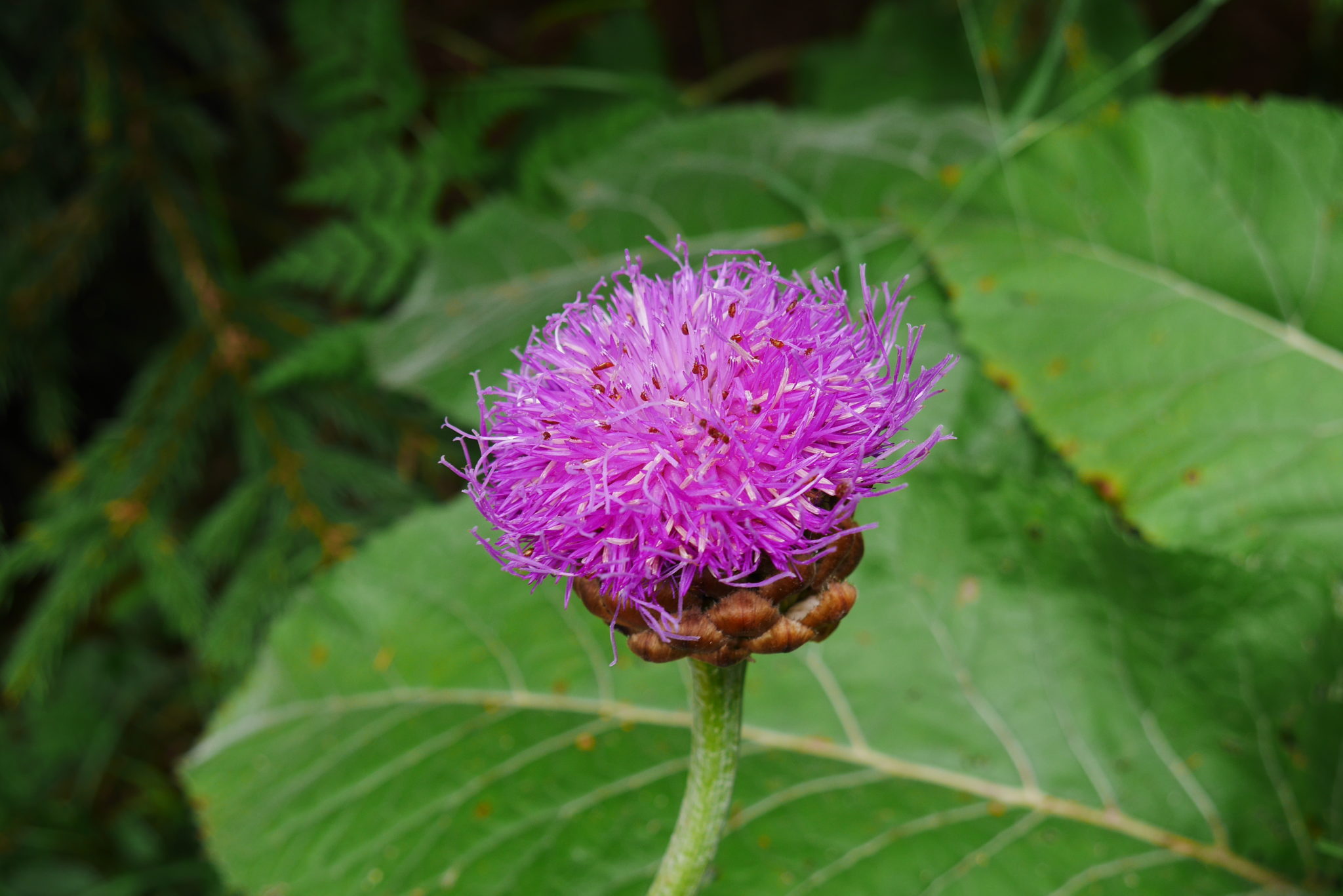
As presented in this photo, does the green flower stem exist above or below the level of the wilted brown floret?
below

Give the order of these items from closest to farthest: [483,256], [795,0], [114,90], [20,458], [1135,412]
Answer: [1135,412] < [483,256] < [114,90] < [20,458] < [795,0]

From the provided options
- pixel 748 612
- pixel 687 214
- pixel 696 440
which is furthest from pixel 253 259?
pixel 748 612

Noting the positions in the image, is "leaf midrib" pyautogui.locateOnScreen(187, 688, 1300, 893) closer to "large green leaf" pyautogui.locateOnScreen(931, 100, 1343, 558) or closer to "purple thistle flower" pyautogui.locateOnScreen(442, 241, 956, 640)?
"large green leaf" pyautogui.locateOnScreen(931, 100, 1343, 558)

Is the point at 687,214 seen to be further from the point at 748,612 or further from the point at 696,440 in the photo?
the point at 748,612

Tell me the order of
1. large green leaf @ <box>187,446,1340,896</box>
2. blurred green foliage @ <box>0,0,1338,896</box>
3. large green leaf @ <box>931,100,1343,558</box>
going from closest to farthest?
large green leaf @ <box>187,446,1340,896</box>, large green leaf @ <box>931,100,1343,558</box>, blurred green foliage @ <box>0,0,1338,896</box>

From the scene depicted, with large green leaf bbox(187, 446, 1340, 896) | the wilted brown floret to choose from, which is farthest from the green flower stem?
large green leaf bbox(187, 446, 1340, 896)

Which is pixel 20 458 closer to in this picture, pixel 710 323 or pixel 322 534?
pixel 322 534

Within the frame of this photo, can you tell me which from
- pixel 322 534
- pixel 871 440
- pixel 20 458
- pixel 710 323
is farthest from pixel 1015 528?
pixel 20 458
